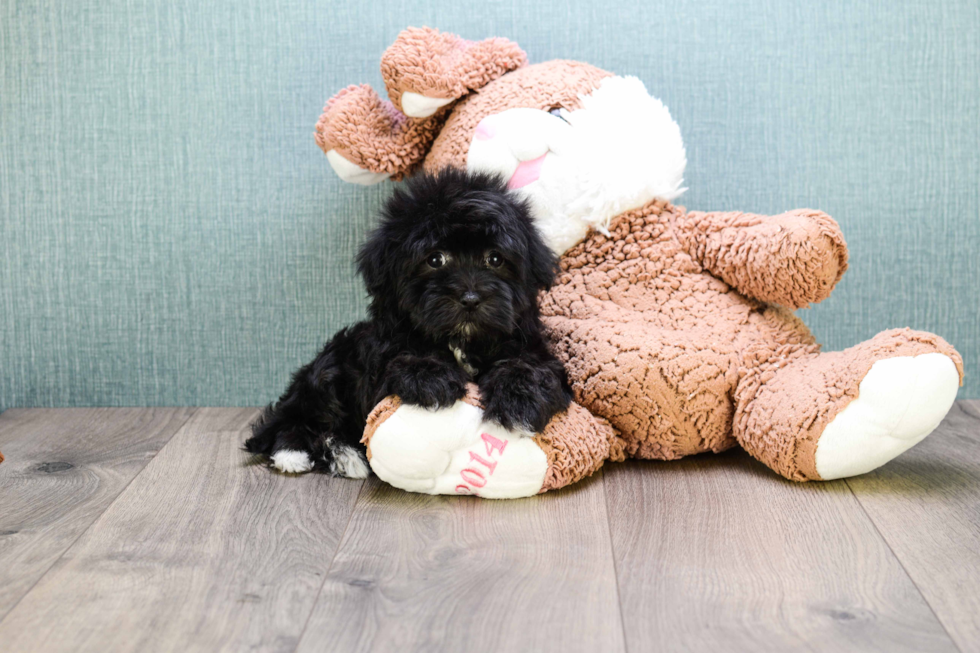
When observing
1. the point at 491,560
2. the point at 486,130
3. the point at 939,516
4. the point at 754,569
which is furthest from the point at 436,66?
the point at 939,516

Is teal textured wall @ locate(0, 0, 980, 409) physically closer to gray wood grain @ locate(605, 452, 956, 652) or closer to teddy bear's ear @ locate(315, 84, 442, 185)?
teddy bear's ear @ locate(315, 84, 442, 185)

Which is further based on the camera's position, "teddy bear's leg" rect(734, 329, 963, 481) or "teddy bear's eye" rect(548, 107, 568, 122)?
"teddy bear's eye" rect(548, 107, 568, 122)

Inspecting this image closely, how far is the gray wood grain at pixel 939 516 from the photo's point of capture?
97 centimetres

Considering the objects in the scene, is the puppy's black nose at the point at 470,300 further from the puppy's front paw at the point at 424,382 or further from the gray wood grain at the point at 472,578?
the gray wood grain at the point at 472,578

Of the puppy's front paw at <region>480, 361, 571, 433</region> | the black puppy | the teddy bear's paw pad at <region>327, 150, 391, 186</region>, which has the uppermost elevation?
the teddy bear's paw pad at <region>327, 150, 391, 186</region>

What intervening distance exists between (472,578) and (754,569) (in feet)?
1.15

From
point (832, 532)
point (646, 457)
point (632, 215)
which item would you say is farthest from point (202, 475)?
point (832, 532)

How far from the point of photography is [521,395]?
47.9 inches

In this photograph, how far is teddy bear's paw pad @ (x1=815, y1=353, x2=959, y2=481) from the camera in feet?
3.95

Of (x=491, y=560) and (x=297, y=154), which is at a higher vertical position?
(x=297, y=154)

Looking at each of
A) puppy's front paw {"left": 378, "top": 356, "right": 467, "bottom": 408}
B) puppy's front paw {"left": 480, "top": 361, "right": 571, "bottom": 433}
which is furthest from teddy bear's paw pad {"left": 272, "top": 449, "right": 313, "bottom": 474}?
puppy's front paw {"left": 480, "top": 361, "right": 571, "bottom": 433}

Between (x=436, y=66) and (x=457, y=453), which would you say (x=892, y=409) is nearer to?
(x=457, y=453)

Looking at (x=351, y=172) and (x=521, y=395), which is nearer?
(x=521, y=395)

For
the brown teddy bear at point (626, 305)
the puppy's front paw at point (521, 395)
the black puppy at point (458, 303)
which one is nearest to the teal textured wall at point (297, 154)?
the brown teddy bear at point (626, 305)
